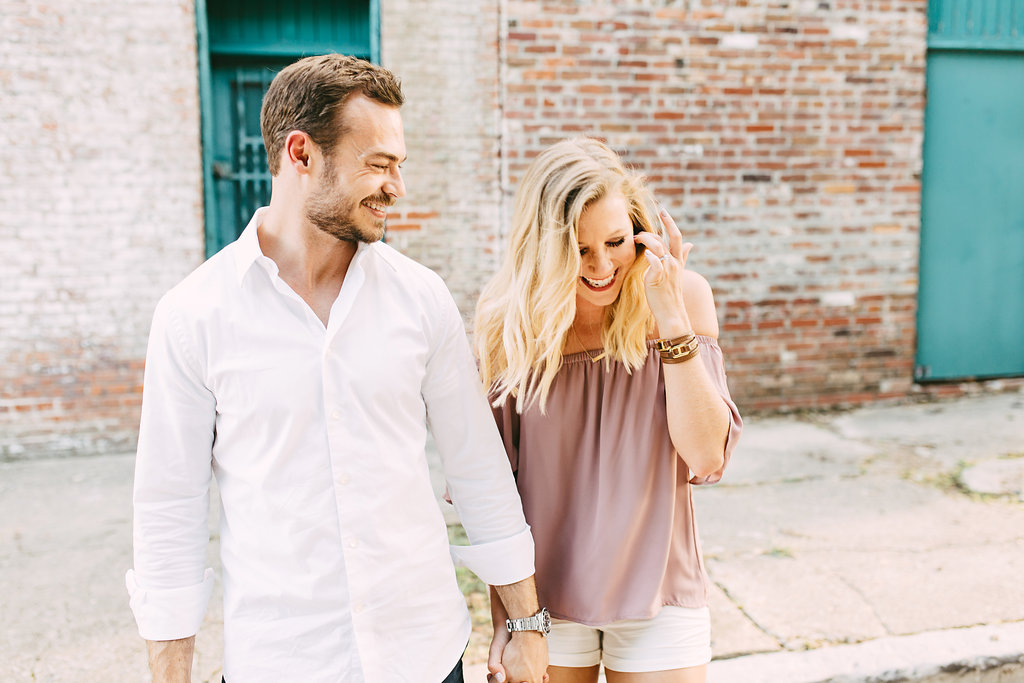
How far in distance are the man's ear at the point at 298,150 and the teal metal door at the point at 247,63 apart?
4.43m

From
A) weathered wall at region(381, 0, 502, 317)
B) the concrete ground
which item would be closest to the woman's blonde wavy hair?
the concrete ground

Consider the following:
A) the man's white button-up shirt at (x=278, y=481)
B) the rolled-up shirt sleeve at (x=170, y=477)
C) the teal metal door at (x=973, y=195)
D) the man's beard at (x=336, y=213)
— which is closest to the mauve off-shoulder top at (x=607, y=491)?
the man's white button-up shirt at (x=278, y=481)

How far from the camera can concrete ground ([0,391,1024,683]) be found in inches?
126

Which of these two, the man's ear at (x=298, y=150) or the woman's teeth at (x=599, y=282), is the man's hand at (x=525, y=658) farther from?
the man's ear at (x=298, y=150)

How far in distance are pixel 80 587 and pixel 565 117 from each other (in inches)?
163

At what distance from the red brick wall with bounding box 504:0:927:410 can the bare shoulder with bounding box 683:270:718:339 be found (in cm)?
398

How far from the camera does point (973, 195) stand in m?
6.95

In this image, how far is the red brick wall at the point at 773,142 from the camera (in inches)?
239

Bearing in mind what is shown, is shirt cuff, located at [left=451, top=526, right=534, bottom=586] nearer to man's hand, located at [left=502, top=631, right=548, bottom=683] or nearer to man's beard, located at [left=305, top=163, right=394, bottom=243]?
man's hand, located at [left=502, top=631, right=548, bottom=683]

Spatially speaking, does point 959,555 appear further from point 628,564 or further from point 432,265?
point 432,265

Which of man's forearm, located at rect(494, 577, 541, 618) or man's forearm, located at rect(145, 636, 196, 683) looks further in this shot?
man's forearm, located at rect(494, 577, 541, 618)

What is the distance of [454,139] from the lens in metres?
6.02

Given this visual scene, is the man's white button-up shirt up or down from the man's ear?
down

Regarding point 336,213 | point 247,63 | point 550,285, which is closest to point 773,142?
point 247,63
